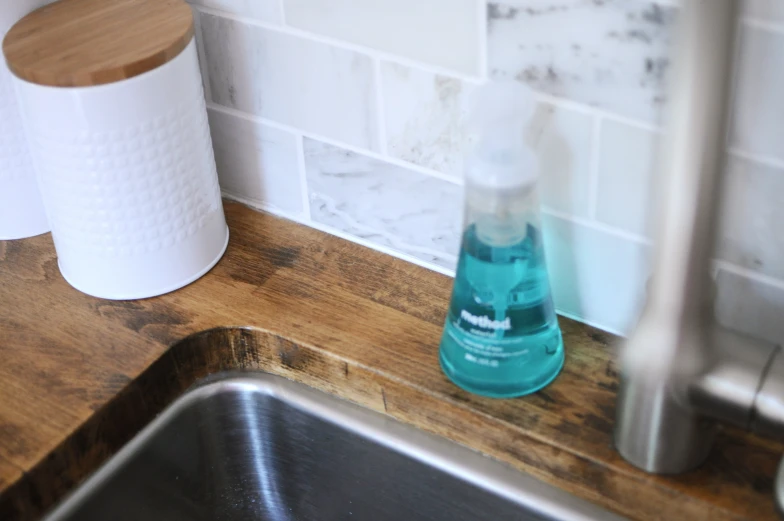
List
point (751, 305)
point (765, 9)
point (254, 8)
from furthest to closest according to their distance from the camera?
point (254, 8) → point (751, 305) → point (765, 9)

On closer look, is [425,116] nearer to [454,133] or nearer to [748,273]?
[454,133]

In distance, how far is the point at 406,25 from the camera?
2.03 ft

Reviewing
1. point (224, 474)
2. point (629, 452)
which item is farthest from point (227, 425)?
point (629, 452)

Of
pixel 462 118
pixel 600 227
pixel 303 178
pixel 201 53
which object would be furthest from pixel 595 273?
pixel 201 53

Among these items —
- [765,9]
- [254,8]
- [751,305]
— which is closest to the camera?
[765,9]

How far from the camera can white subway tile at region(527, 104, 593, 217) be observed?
23.2 inches

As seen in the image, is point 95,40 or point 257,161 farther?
point 257,161

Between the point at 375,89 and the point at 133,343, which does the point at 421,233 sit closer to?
Answer: the point at 375,89

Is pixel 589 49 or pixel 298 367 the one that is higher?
pixel 589 49

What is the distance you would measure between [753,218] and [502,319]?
162 millimetres

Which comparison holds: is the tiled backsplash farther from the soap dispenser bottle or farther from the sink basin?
the sink basin

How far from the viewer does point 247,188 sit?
801mm

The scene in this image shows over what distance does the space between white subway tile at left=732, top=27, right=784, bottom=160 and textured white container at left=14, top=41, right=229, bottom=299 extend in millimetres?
366

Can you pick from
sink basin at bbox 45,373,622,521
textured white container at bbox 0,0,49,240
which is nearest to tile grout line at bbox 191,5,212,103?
textured white container at bbox 0,0,49,240
